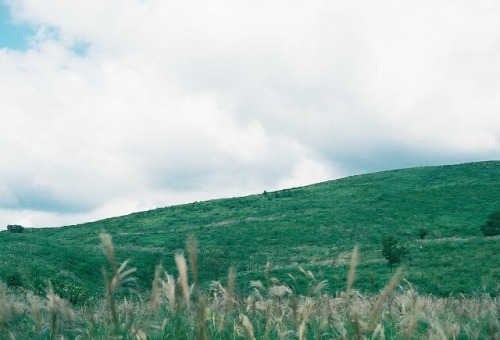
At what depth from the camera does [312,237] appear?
5069cm

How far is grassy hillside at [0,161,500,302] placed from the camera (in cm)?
2995

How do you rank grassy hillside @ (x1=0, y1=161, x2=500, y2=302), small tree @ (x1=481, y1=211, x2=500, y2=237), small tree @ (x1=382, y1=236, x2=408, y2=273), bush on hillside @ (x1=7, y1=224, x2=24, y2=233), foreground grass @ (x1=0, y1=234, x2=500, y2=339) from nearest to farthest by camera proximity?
foreground grass @ (x1=0, y1=234, x2=500, y2=339) < grassy hillside @ (x1=0, y1=161, x2=500, y2=302) < small tree @ (x1=382, y1=236, x2=408, y2=273) < small tree @ (x1=481, y1=211, x2=500, y2=237) < bush on hillside @ (x1=7, y1=224, x2=24, y2=233)

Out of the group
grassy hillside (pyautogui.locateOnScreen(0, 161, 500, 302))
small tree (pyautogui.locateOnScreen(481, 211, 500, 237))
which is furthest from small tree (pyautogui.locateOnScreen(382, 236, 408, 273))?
small tree (pyautogui.locateOnScreen(481, 211, 500, 237))

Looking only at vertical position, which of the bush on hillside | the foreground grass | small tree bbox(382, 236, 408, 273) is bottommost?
small tree bbox(382, 236, 408, 273)

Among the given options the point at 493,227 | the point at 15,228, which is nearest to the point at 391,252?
the point at 493,227

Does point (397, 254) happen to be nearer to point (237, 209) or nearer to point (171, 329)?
point (171, 329)

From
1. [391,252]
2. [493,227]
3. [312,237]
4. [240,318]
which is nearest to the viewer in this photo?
[240,318]

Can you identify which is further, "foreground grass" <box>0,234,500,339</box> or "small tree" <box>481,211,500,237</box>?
"small tree" <box>481,211,500,237</box>

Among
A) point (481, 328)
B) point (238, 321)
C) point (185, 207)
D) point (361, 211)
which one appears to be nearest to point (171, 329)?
point (238, 321)

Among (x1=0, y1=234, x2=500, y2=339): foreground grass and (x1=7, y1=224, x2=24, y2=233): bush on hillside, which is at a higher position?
(x1=7, y1=224, x2=24, y2=233): bush on hillside

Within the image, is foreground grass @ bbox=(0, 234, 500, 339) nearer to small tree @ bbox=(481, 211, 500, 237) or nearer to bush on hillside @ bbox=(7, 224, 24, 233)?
small tree @ bbox=(481, 211, 500, 237)

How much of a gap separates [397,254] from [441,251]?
7271mm

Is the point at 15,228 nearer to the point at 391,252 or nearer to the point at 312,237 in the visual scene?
the point at 312,237

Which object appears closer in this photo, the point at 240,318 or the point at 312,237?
the point at 240,318
